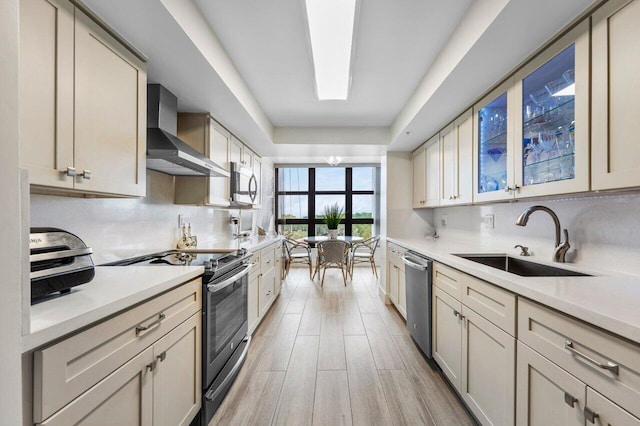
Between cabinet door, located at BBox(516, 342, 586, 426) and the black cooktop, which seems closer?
cabinet door, located at BBox(516, 342, 586, 426)

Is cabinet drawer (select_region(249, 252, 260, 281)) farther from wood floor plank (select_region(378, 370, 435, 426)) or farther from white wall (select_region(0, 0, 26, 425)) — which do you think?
white wall (select_region(0, 0, 26, 425))

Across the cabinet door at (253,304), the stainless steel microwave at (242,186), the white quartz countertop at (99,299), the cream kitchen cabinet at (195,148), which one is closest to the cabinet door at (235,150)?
the stainless steel microwave at (242,186)

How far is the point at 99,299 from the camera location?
3.03 ft

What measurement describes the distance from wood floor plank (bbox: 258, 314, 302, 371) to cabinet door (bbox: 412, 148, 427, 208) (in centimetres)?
209

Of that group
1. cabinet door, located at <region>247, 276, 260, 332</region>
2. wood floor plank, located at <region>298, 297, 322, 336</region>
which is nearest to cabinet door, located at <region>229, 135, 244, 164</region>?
cabinet door, located at <region>247, 276, 260, 332</region>

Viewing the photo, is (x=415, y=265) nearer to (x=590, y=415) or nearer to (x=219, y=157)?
(x=590, y=415)

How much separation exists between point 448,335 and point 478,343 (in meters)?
0.40

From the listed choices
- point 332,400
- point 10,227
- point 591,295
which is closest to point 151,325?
point 10,227

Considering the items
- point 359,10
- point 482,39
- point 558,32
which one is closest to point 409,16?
point 359,10

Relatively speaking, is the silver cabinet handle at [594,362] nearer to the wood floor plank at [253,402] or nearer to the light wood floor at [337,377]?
the light wood floor at [337,377]

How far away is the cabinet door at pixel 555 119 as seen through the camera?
1245 mm

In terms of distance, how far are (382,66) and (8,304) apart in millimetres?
2449

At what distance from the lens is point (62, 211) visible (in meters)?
1.40

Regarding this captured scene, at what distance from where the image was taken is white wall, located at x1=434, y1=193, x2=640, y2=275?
1.34m
